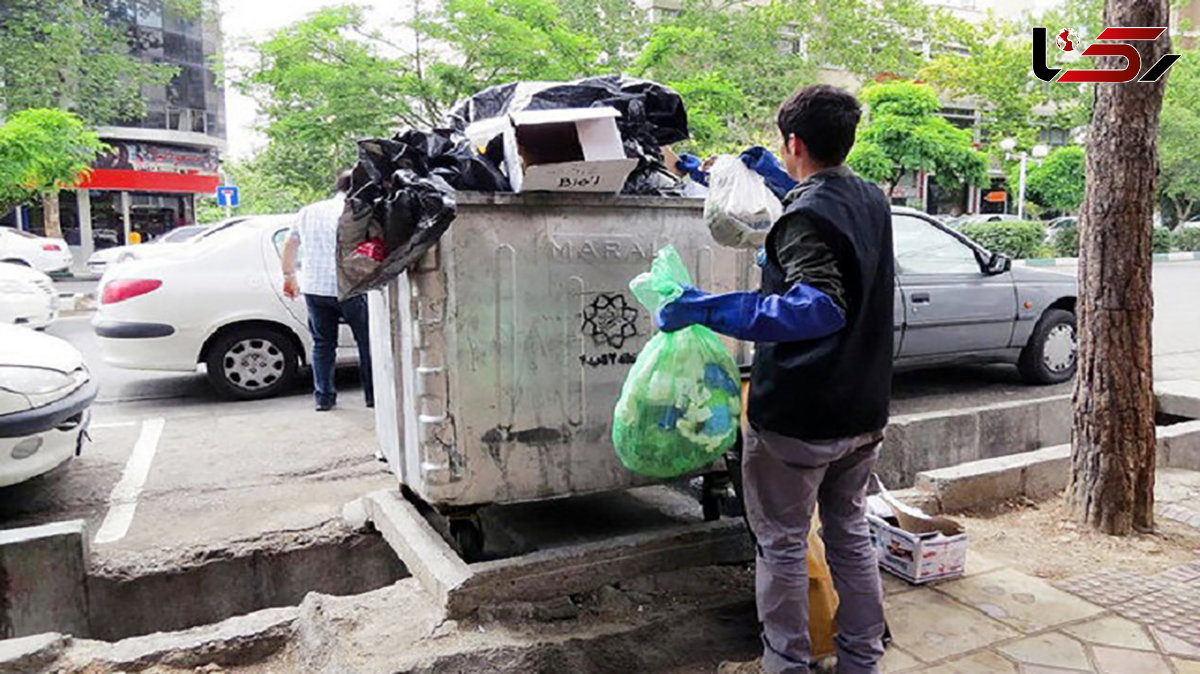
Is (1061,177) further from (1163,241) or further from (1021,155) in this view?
(1163,241)

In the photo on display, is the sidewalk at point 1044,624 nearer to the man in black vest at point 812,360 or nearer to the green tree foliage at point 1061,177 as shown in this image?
the man in black vest at point 812,360

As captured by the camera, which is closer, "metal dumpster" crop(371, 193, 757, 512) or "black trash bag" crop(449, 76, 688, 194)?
"metal dumpster" crop(371, 193, 757, 512)

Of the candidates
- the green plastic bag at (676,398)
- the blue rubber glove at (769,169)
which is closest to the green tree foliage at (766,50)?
the blue rubber glove at (769,169)

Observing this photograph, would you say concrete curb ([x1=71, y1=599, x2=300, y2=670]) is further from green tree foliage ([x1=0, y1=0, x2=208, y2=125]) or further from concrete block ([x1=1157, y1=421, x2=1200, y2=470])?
green tree foliage ([x1=0, y1=0, x2=208, y2=125])

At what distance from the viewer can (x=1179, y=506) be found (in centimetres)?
445

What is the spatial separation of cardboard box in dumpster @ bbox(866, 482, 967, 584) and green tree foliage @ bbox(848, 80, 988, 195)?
18.1 meters

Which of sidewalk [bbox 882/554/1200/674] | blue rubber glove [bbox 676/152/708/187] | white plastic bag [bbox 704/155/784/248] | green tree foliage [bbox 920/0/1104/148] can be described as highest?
green tree foliage [bbox 920/0/1104/148]

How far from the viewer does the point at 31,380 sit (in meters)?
4.14

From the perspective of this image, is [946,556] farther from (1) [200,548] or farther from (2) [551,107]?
(1) [200,548]

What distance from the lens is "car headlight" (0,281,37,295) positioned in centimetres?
903

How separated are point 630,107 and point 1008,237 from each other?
21.7 meters

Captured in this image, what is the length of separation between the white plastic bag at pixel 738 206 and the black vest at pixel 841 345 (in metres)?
0.27

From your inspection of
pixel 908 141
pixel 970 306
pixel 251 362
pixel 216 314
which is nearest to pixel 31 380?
pixel 216 314

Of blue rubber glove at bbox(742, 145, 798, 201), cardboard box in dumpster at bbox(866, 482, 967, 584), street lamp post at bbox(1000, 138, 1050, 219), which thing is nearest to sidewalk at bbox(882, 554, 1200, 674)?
cardboard box in dumpster at bbox(866, 482, 967, 584)
